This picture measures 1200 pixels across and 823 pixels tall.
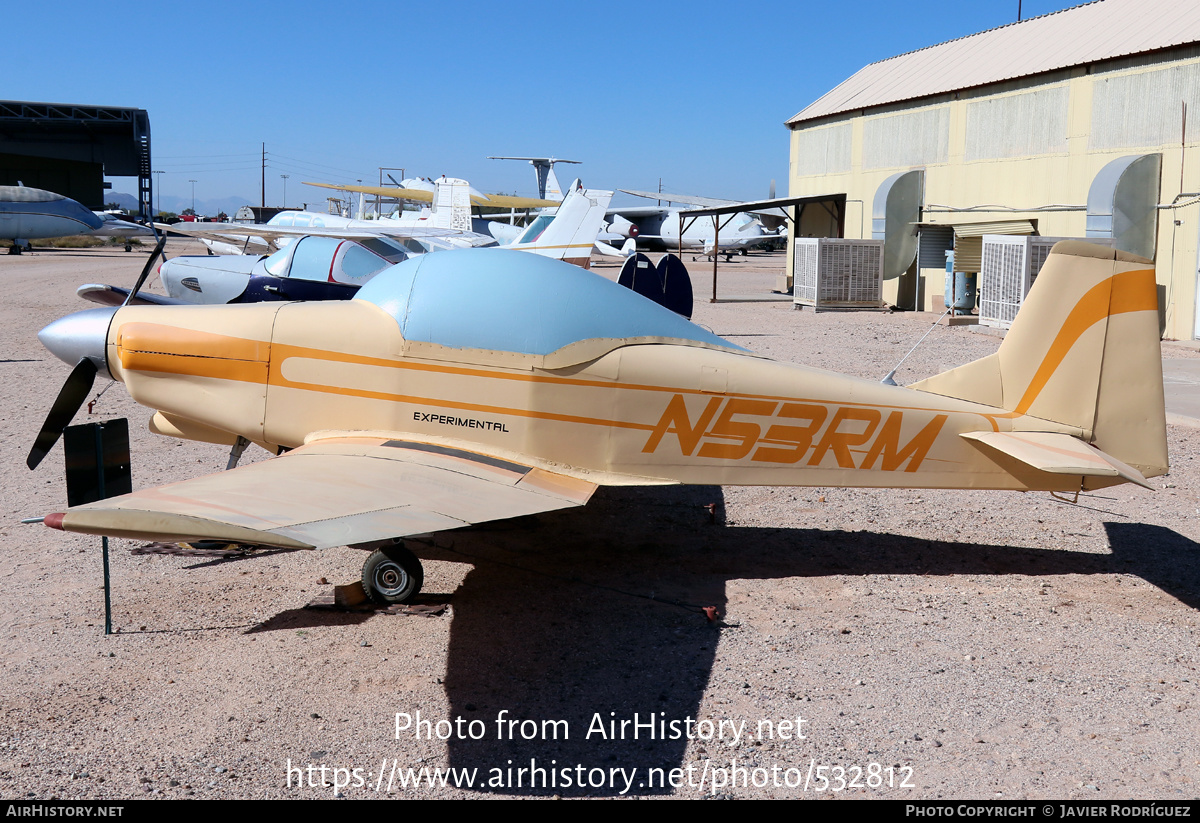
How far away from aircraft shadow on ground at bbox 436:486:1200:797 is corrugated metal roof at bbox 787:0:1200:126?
1675 cm

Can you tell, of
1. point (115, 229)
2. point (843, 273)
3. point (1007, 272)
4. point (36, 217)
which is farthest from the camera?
point (115, 229)

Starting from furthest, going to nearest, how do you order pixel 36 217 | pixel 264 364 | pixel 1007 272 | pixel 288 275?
1. pixel 36 217
2. pixel 1007 272
3. pixel 288 275
4. pixel 264 364

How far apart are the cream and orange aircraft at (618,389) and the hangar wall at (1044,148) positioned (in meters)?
15.3

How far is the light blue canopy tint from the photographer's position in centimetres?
586

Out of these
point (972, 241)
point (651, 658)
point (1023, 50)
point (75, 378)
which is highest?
point (1023, 50)

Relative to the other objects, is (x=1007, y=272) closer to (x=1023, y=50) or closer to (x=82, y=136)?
(x=1023, y=50)

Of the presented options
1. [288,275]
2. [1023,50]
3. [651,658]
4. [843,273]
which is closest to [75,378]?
[651,658]

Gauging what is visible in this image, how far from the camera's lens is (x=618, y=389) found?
585cm

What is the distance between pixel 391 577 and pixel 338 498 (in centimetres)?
106

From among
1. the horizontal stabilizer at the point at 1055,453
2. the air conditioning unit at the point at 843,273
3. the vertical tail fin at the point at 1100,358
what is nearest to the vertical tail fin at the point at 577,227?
the air conditioning unit at the point at 843,273

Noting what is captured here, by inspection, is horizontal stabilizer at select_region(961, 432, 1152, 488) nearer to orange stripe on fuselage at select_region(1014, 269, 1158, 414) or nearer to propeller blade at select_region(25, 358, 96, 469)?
orange stripe on fuselage at select_region(1014, 269, 1158, 414)

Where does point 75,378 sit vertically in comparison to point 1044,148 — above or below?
below
